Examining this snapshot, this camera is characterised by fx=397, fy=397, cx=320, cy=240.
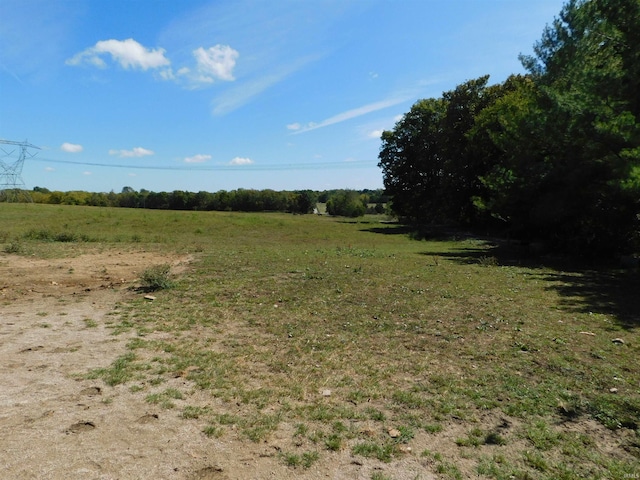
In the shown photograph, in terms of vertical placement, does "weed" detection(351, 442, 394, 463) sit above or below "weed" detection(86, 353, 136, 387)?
below

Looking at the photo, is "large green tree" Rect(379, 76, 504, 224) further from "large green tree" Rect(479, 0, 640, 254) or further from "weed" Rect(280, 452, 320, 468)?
"weed" Rect(280, 452, 320, 468)

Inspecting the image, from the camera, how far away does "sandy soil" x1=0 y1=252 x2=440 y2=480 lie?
3.36 meters

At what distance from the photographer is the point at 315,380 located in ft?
17.6

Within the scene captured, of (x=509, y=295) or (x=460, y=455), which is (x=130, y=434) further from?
(x=509, y=295)

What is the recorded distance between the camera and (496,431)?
13.6ft

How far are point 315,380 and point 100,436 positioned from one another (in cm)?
258

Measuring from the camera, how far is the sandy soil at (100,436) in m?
3.36

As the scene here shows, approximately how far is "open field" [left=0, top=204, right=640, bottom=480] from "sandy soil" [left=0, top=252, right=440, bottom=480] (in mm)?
19

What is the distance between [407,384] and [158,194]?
3667 inches

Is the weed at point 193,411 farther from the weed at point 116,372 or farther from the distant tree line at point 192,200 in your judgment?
the distant tree line at point 192,200

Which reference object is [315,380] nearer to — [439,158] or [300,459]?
[300,459]

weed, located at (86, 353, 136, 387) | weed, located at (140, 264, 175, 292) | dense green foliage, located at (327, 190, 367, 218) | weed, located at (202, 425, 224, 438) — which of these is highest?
dense green foliage, located at (327, 190, 367, 218)

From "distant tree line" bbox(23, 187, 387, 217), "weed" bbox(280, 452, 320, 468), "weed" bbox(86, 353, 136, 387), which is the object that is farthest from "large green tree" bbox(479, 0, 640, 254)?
"distant tree line" bbox(23, 187, 387, 217)

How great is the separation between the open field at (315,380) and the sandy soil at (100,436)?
2 cm
